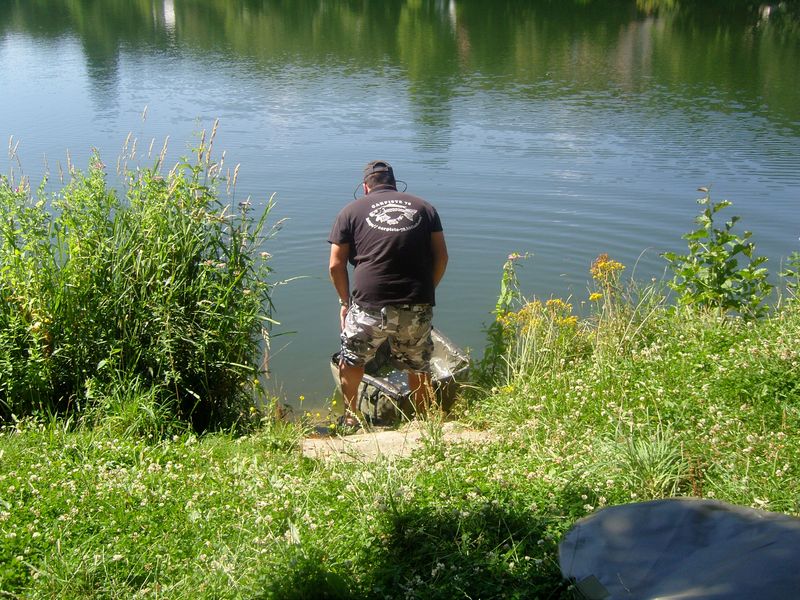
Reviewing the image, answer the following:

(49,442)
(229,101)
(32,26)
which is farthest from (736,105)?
(32,26)

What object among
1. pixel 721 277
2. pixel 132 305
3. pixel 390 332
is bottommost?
pixel 390 332

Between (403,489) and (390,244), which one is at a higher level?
(390,244)

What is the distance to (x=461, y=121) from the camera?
57.8 ft

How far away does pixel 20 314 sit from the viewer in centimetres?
633

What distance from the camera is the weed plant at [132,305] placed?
6152 millimetres

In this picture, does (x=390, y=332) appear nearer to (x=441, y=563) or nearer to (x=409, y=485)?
(x=409, y=485)

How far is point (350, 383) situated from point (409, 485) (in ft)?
7.83

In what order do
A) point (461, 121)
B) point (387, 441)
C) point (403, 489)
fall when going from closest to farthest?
1. point (403, 489)
2. point (387, 441)
3. point (461, 121)

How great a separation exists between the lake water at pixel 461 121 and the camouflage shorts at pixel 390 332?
4.37 ft

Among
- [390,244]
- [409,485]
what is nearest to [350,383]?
[390,244]

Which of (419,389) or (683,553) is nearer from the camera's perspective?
(683,553)

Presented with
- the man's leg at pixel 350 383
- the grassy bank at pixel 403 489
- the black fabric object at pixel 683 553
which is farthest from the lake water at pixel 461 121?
the black fabric object at pixel 683 553

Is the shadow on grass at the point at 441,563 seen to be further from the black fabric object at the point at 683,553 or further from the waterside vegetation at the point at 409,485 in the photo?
the black fabric object at the point at 683,553

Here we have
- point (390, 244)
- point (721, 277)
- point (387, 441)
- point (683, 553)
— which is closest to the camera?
point (683, 553)
